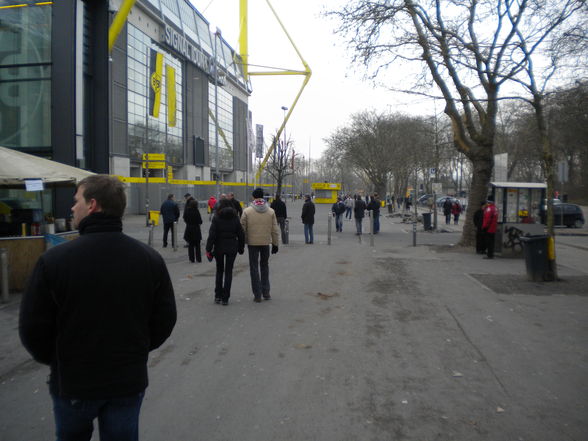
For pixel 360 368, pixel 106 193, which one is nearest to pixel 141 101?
pixel 360 368

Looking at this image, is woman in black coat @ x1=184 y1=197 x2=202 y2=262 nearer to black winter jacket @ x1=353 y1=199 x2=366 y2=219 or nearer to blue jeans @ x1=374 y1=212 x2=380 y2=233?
black winter jacket @ x1=353 y1=199 x2=366 y2=219

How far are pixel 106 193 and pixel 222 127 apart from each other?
66.1 metres

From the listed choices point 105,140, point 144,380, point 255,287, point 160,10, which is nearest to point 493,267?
point 255,287

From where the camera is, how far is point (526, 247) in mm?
10406

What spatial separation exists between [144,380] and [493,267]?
11910 mm

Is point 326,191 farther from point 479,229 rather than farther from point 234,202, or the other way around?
point 479,229

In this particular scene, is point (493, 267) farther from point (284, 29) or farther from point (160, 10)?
point (160, 10)

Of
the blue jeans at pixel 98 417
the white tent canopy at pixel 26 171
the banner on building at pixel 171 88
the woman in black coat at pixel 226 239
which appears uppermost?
the banner on building at pixel 171 88

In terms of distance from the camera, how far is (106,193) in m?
2.43

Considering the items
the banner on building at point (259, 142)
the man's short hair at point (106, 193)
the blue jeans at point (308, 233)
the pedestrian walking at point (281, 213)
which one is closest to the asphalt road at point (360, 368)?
the man's short hair at point (106, 193)

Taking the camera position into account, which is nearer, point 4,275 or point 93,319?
point 93,319

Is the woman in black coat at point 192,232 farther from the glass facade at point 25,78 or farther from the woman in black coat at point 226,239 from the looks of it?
the glass facade at point 25,78

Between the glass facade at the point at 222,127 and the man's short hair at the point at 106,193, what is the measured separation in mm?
60520

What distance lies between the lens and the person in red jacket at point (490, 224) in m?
13.9
